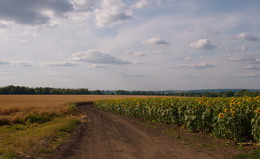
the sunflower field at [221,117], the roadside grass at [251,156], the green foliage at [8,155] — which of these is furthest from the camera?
the sunflower field at [221,117]

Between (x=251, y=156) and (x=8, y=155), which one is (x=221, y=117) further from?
(x=8, y=155)

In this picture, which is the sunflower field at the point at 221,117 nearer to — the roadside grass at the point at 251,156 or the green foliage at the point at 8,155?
the roadside grass at the point at 251,156

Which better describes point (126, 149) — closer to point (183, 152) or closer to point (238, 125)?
point (183, 152)

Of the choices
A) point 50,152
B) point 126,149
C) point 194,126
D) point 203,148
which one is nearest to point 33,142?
point 50,152

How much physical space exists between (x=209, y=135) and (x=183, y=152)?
348cm

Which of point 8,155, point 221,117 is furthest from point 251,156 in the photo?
point 8,155

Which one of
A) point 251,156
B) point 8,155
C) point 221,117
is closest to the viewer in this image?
point 251,156

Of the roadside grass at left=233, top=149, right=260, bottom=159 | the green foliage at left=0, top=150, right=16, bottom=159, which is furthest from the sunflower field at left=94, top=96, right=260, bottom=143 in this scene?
the green foliage at left=0, top=150, right=16, bottom=159

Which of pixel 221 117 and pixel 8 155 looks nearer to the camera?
pixel 8 155

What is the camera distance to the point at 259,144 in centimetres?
759

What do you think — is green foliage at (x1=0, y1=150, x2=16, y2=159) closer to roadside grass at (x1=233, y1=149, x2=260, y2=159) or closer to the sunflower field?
roadside grass at (x1=233, y1=149, x2=260, y2=159)

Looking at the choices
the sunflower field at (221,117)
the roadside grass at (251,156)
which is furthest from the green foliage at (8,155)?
the sunflower field at (221,117)

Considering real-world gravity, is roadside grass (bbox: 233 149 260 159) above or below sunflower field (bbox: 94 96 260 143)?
below

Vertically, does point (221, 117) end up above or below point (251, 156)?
above
